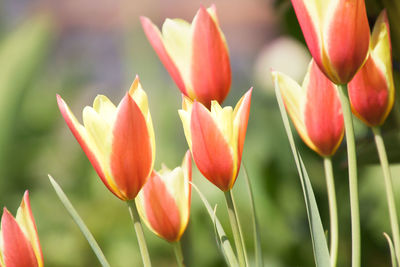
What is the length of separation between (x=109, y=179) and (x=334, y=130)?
83 millimetres

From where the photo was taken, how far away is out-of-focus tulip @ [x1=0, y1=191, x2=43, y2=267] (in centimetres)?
20

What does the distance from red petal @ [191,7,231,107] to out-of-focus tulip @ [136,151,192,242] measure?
3 centimetres

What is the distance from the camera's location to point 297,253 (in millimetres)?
537

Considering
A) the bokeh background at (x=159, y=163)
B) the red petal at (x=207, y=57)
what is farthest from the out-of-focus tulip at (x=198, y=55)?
the bokeh background at (x=159, y=163)

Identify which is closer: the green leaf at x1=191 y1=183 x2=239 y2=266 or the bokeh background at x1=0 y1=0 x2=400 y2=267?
the green leaf at x1=191 y1=183 x2=239 y2=266

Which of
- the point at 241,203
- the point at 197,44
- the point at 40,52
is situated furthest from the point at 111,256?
the point at 197,44

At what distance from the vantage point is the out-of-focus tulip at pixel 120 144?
19 centimetres

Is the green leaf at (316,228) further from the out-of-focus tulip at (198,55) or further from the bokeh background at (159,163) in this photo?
the bokeh background at (159,163)

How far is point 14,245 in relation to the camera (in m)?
0.20

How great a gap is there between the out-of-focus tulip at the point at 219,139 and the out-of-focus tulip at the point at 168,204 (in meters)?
0.02

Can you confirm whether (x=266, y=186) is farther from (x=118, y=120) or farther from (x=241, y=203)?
(x=118, y=120)

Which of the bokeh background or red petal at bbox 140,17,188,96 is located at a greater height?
red petal at bbox 140,17,188,96

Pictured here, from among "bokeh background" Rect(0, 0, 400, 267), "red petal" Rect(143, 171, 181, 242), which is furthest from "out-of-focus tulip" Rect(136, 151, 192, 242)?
"bokeh background" Rect(0, 0, 400, 267)

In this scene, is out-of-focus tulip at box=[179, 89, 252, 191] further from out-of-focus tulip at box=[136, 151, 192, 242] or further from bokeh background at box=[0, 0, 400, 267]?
bokeh background at box=[0, 0, 400, 267]
